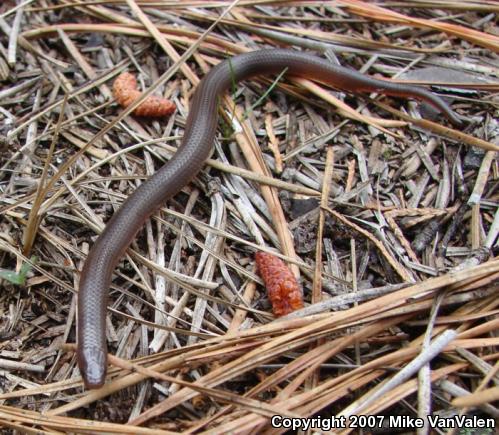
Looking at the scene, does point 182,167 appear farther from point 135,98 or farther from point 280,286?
point 280,286

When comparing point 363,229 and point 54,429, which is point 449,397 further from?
point 54,429

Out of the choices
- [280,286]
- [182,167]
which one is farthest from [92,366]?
[182,167]

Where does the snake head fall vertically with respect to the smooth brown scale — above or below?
below

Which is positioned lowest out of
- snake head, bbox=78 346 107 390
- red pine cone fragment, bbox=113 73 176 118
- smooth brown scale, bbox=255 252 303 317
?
snake head, bbox=78 346 107 390

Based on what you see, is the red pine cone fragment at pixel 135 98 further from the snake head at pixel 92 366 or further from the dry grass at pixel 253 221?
the snake head at pixel 92 366

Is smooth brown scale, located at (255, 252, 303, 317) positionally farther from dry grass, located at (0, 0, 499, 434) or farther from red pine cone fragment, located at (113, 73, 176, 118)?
red pine cone fragment, located at (113, 73, 176, 118)

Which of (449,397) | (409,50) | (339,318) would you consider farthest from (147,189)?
(409,50)

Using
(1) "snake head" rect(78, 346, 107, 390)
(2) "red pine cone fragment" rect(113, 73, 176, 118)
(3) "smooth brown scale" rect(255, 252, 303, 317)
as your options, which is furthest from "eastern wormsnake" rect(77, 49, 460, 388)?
(3) "smooth brown scale" rect(255, 252, 303, 317)
